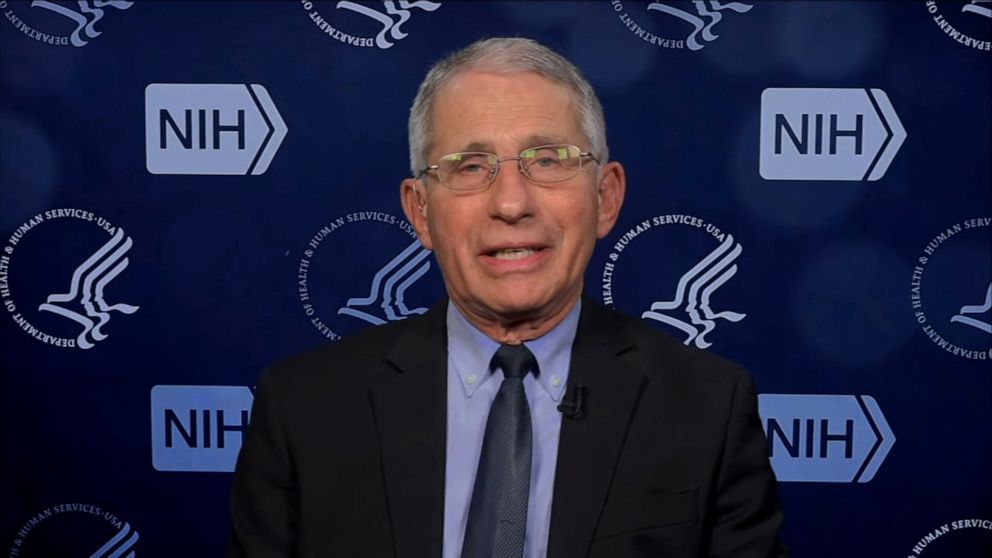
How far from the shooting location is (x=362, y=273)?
9.05 ft

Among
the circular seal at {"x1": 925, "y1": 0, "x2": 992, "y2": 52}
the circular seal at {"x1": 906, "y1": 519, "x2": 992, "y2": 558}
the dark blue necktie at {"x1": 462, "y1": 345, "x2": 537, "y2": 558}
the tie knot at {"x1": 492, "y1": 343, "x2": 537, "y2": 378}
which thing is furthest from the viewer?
the circular seal at {"x1": 906, "y1": 519, "x2": 992, "y2": 558}

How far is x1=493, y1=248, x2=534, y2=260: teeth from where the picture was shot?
151cm

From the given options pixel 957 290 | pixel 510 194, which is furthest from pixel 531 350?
pixel 957 290

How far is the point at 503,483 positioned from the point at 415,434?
0.54ft

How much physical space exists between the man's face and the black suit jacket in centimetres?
15

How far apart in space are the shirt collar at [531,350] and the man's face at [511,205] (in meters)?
0.06

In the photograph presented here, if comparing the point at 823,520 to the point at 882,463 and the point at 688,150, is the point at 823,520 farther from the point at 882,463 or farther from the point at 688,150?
the point at 688,150

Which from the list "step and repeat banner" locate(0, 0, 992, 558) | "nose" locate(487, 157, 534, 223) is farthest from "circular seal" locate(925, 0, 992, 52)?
"nose" locate(487, 157, 534, 223)

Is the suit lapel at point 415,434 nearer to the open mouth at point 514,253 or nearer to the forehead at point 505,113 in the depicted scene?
the open mouth at point 514,253

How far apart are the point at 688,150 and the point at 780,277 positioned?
420 mm

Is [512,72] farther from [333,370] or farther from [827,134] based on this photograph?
[827,134]

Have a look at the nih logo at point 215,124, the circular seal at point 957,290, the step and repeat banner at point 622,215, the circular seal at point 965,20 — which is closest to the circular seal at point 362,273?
the step and repeat banner at point 622,215

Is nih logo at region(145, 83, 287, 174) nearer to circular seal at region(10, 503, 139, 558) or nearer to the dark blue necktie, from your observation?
circular seal at region(10, 503, 139, 558)

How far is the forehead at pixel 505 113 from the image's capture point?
149cm
